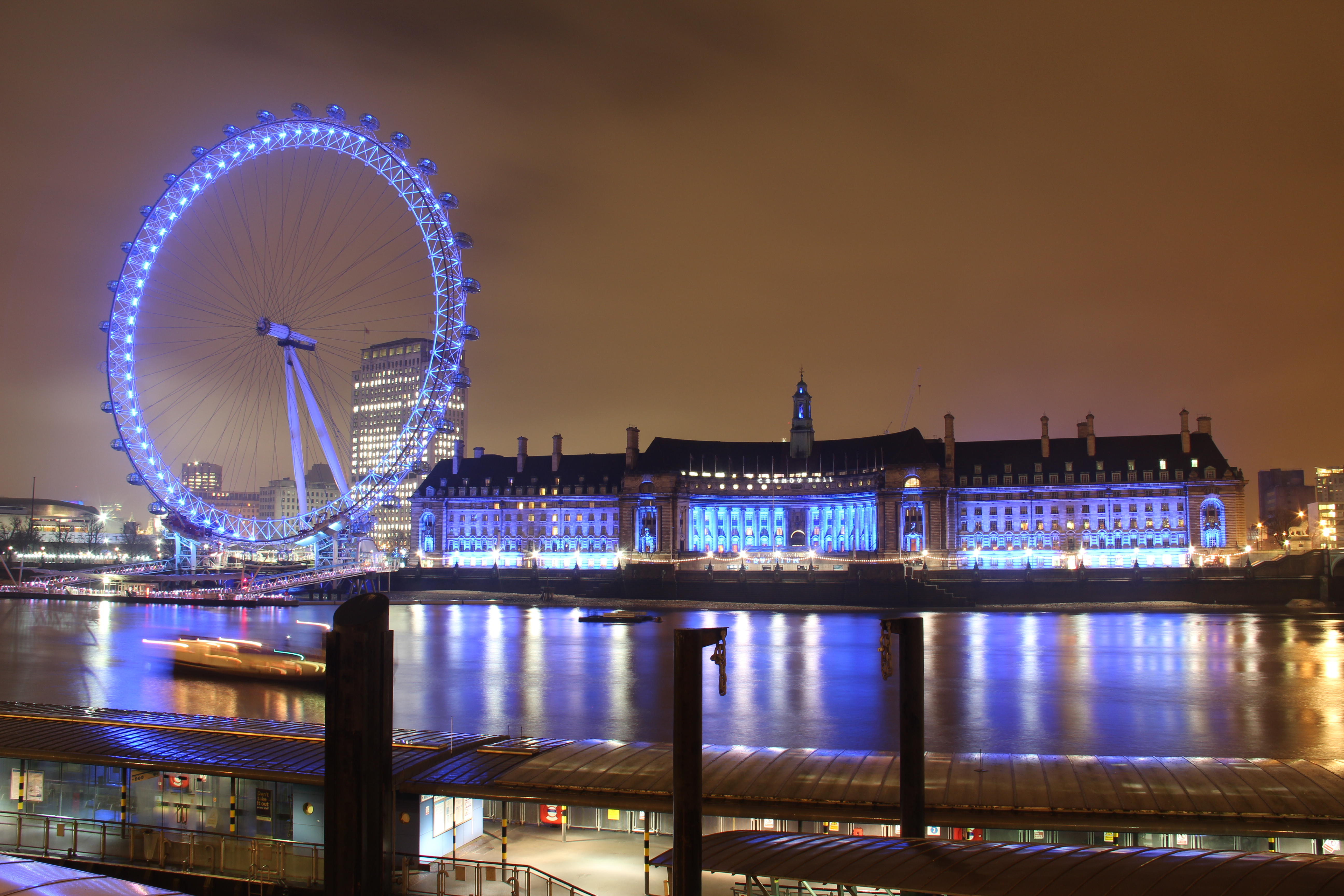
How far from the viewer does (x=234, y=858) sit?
58.1 feet

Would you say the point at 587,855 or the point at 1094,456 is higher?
the point at 1094,456

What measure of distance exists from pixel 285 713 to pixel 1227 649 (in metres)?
54.2

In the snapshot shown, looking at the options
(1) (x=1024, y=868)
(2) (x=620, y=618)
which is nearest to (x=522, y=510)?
(2) (x=620, y=618)

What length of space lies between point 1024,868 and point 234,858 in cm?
1348

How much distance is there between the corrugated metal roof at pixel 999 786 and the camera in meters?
15.3

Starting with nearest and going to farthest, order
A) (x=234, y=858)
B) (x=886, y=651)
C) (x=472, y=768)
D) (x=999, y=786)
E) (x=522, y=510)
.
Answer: (x=999, y=786)
(x=234, y=858)
(x=472, y=768)
(x=886, y=651)
(x=522, y=510)

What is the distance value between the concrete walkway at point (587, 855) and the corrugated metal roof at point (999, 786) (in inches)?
33.6

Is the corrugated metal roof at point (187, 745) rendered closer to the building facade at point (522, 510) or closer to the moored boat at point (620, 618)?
the moored boat at point (620, 618)

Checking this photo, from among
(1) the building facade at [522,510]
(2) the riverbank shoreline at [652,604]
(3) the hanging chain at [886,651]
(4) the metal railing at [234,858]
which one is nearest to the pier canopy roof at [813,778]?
(4) the metal railing at [234,858]

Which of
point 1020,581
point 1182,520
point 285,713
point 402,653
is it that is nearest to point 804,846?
point 285,713

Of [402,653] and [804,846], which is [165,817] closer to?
[804,846]

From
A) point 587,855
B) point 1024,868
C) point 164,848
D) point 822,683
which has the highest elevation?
point 1024,868

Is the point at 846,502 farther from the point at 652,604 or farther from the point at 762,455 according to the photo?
the point at 652,604

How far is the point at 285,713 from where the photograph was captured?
3991 centimetres
